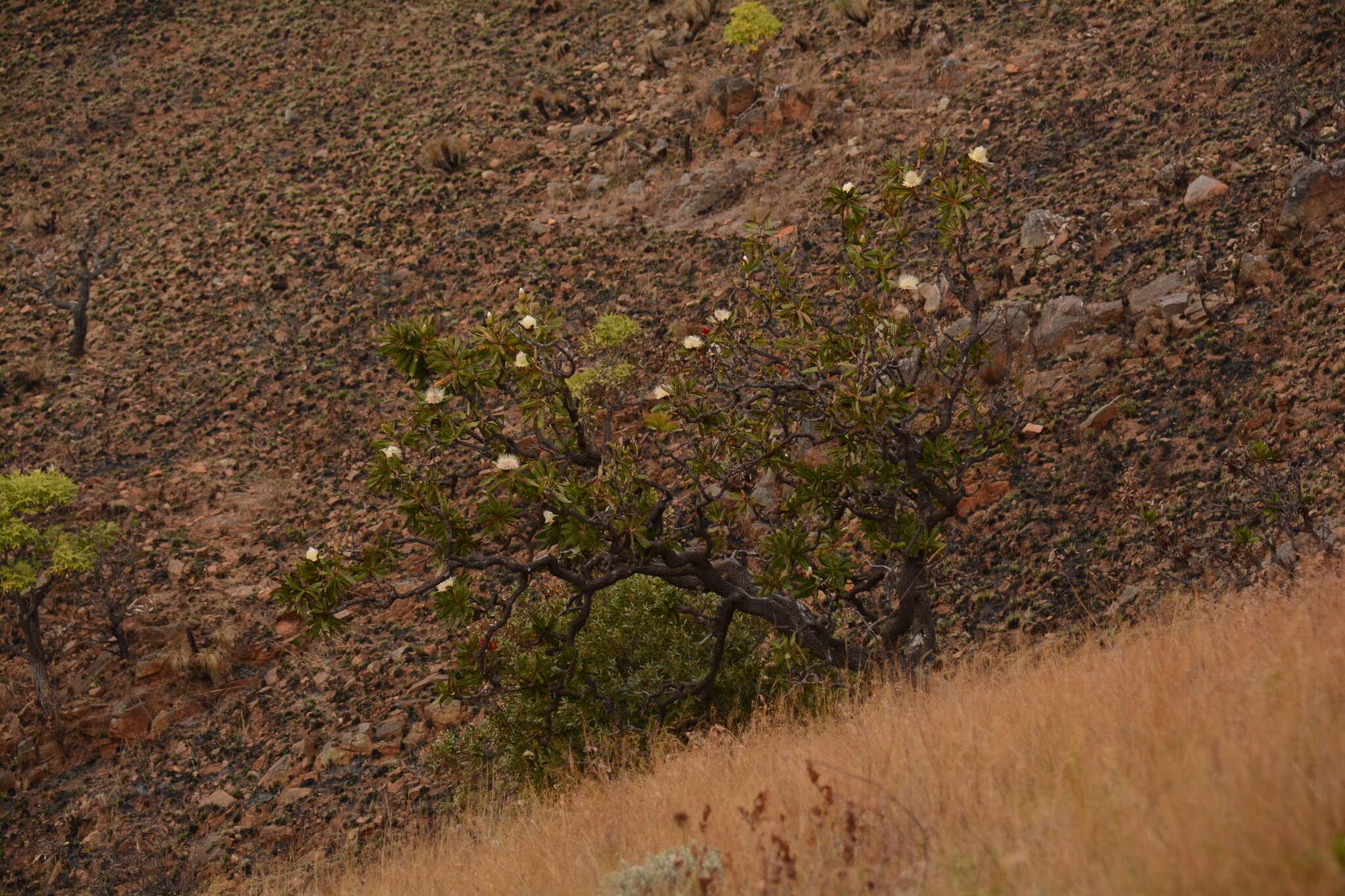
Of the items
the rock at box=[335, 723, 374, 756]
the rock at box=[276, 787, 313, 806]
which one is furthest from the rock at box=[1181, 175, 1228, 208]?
the rock at box=[276, 787, 313, 806]

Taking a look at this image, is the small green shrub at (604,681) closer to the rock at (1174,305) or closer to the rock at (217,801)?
the rock at (217,801)

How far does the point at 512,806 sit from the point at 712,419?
2.90 m

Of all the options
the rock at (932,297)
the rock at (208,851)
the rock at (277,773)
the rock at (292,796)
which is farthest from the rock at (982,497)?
the rock at (208,851)

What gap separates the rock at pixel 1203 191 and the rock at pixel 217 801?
11385mm

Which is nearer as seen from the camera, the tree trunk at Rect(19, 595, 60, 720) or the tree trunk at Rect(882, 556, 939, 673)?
the tree trunk at Rect(882, 556, 939, 673)

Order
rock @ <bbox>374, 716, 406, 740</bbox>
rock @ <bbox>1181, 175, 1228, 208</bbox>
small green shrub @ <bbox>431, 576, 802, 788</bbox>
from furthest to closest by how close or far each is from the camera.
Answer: rock @ <bbox>1181, 175, 1228, 208</bbox>
rock @ <bbox>374, 716, 406, 740</bbox>
small green shrub @ <bbox>431, 576, 802, 788</bbox>

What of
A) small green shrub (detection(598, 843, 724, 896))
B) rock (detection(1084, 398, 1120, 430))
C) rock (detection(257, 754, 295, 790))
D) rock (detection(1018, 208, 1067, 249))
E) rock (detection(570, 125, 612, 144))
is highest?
small green shrub (detection(598, 843, 724, 896))

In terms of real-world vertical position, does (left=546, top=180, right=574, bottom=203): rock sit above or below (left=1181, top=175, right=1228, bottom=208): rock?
below

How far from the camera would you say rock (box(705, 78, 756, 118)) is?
16938 millimetres

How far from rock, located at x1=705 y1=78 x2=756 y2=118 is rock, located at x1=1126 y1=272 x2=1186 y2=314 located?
8713 mm

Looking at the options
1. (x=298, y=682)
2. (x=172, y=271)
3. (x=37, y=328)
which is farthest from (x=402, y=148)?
(x=298, y=682)

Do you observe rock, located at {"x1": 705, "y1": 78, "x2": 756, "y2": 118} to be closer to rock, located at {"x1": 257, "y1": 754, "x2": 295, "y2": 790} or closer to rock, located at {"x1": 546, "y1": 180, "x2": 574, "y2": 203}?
rock, located at {"x1": 546, "y1": 180, "x2": 574, "y2": 203}

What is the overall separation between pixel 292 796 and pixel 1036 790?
26.8ft

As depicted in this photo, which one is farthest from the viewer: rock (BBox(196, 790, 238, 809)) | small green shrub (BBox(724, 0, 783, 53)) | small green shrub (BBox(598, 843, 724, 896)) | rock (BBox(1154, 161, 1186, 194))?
small green shrub (BBox(724, 0, 783, 53))
